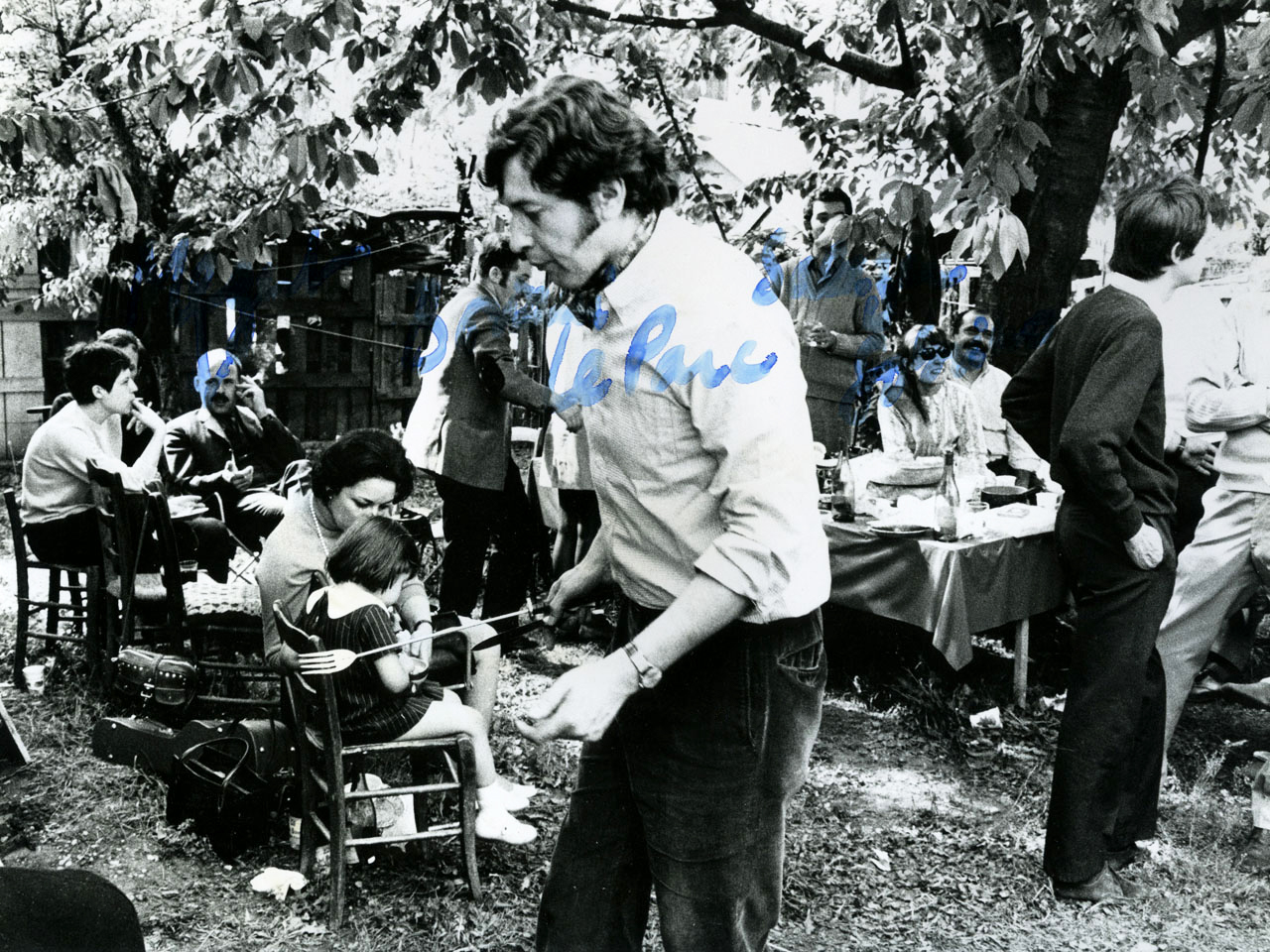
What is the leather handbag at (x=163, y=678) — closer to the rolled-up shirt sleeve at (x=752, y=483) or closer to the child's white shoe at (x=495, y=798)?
the child's white shoe at (x=495, y=798)

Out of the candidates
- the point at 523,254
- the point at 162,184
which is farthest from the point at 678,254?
the point at 162,184

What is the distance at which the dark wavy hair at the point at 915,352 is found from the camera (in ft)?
19.0

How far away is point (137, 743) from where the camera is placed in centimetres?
439

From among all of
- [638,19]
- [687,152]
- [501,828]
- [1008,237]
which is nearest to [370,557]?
[501,828]

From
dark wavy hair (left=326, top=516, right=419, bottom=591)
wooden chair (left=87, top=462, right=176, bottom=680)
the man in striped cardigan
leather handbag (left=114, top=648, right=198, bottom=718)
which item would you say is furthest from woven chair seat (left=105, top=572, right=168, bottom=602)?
the man in striped cardigan

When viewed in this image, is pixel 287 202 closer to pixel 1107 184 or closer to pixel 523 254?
pixel 523 254

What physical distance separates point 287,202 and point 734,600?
3.96 metres

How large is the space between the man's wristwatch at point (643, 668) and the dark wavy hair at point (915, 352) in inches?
172

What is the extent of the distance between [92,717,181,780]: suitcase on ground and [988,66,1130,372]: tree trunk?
14.9 feet

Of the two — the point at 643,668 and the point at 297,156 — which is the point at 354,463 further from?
the point at 643,668

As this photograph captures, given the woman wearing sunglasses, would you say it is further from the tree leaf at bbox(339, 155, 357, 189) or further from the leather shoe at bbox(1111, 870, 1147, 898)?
the tree leaf at bbox(339, 155, 357, 189)

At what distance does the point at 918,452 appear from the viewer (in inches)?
231

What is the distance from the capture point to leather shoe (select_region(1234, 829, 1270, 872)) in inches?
147

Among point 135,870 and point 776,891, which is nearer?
point 776,891
